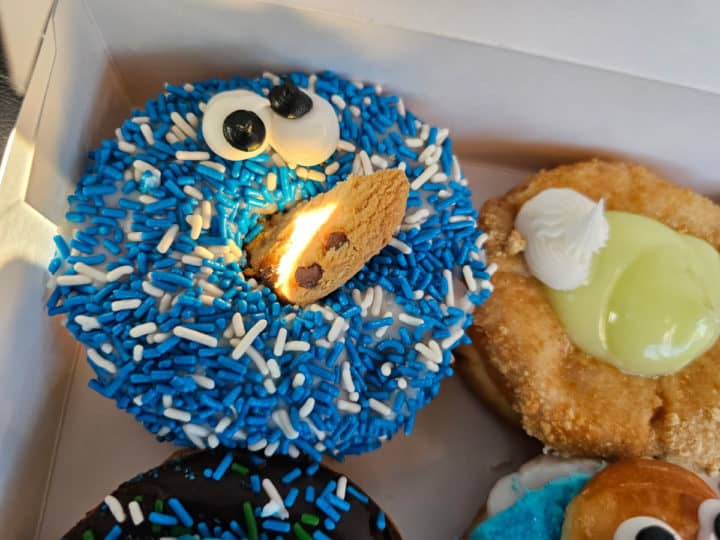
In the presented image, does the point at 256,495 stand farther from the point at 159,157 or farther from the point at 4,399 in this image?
the point at 159,157

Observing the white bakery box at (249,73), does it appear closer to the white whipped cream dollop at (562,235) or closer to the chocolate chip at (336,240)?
the white whipped cream dollop at (562,235)

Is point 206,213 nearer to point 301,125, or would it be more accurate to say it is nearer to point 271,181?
point 271,181

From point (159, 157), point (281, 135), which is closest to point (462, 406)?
point (281, 135)

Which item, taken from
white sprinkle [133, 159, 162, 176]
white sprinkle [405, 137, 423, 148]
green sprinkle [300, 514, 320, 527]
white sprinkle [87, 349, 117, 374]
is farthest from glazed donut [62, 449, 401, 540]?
white sprinkle [405, 137, 423, 148]

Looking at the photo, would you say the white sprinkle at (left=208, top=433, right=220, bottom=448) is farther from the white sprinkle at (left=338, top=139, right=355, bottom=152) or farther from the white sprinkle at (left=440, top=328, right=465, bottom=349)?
the white sprinkle at (left=338, top=139, right=355, bottom=152)

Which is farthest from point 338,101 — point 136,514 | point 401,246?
point 136,514

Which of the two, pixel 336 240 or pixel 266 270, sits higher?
pixel 336 240

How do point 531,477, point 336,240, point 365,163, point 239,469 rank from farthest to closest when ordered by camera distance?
point 531,477 → point 365,163 → point 239,469 → point 336,240
